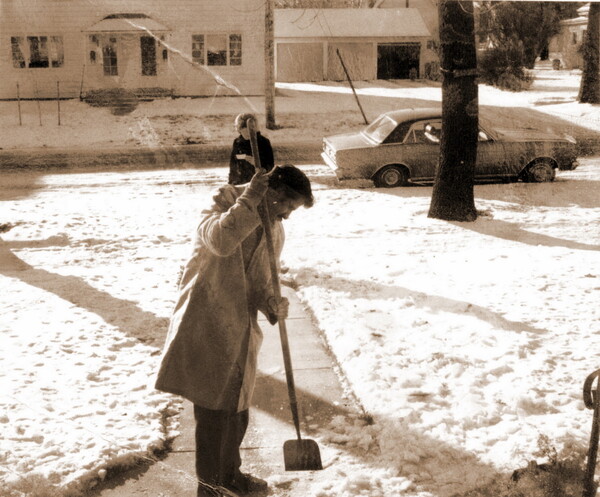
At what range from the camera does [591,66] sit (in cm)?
2559

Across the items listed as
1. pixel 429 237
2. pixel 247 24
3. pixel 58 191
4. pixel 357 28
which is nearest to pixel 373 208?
pixel 429 237

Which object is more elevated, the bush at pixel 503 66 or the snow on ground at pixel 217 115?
the bush at pixel 503 66

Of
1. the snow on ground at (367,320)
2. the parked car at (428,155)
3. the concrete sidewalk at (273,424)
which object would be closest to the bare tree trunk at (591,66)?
the snow on ground at (367,320)

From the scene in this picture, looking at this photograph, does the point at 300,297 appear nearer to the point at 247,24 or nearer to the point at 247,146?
the point at 247,146

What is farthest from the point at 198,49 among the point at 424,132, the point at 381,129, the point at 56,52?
the point at 424,132

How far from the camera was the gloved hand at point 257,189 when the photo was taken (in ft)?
11.3

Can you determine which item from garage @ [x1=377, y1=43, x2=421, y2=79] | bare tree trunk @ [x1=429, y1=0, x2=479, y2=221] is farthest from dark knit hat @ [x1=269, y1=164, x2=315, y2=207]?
garage @ [x1=377, y1=43, x2=421, y2=79]

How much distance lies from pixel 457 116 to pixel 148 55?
2118 cm

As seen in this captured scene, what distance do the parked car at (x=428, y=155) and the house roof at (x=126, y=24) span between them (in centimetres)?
1763

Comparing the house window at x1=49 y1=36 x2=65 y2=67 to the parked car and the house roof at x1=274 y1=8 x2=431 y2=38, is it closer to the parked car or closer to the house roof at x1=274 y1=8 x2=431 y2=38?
the house roof at x1=274 y1=8 x2=431 y2=38

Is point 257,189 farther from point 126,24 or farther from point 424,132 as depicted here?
point 126,24

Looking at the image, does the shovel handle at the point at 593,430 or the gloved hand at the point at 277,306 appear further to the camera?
the gloved hand at the point at 277,306

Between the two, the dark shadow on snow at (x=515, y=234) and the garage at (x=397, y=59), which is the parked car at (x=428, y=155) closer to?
the dark shadow on snow at (x=515, y=234)

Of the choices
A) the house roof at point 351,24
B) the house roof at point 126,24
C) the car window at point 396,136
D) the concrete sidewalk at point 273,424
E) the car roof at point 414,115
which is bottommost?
the concrete sidewalk at point 273,424
